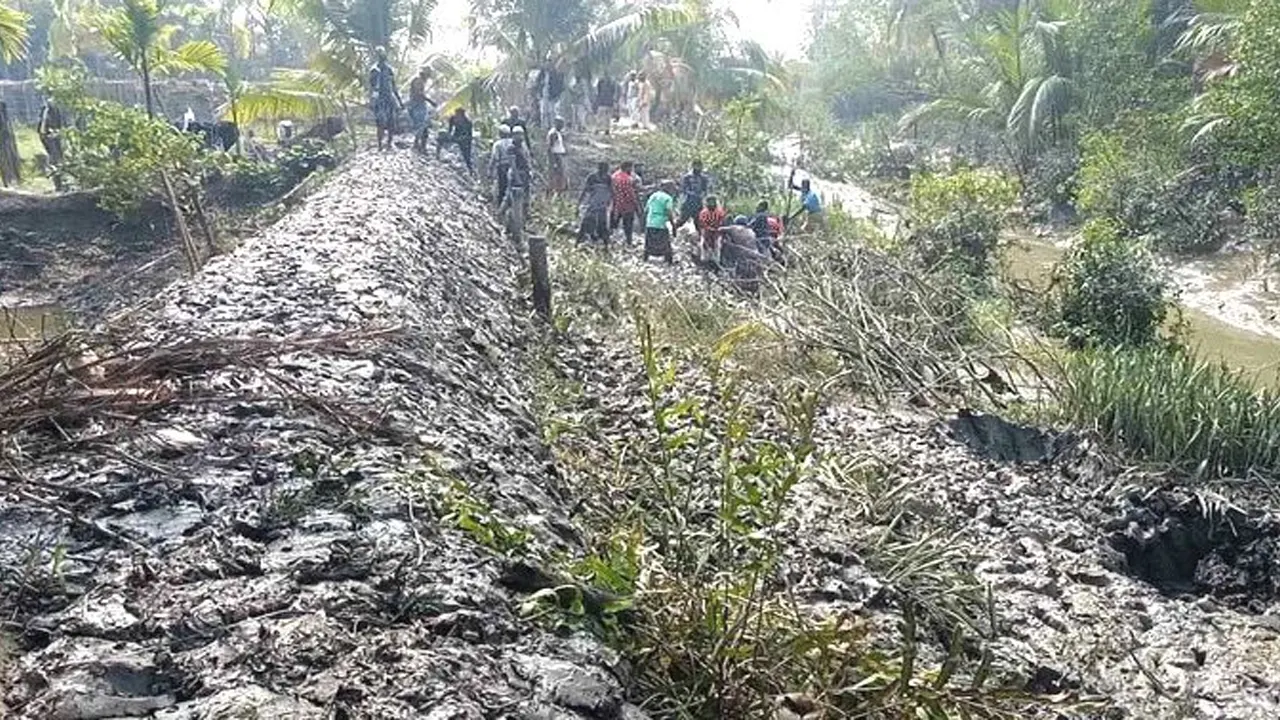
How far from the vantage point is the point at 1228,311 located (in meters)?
15.3

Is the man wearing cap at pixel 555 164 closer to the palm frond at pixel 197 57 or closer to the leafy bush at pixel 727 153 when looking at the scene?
the leafy bush at pixel 727 153

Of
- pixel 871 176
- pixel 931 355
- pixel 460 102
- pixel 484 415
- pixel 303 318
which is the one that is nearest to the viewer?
pixel 484 415

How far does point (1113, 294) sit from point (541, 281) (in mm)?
5799

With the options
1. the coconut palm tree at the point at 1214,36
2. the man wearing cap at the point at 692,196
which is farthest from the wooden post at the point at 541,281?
the coconut palm tree at the point at 1214,36

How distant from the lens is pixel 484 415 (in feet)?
19.3

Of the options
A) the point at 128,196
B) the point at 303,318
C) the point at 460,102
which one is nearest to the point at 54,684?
the point at 303,318

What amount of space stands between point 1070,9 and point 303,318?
68.7ft

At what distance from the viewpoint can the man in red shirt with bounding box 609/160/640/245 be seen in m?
15.0

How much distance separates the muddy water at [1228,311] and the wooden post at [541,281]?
665cm

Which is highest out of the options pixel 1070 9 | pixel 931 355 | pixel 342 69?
pixel 1070 9

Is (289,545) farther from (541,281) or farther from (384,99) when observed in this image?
(384,99)

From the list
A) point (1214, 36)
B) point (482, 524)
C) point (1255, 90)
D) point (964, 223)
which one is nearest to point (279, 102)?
point (964, 223)

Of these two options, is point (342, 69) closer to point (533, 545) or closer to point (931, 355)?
point (931, 355)

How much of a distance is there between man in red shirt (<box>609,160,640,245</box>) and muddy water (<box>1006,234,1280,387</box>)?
16.9 ft
